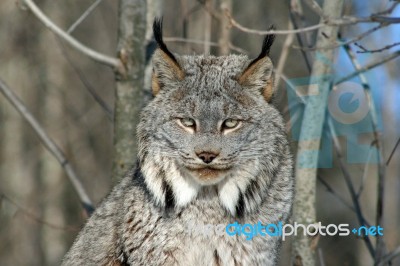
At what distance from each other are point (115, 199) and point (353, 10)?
13.6 ft

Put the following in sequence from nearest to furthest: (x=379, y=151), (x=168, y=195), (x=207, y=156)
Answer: (x=207, y=156) → (x=168, y=195) → (x=379, y=151)

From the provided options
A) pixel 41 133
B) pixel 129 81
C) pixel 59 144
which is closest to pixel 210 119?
pixel 129 81

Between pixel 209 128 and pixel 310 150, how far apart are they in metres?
1.47

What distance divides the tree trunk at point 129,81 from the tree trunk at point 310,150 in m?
1.57

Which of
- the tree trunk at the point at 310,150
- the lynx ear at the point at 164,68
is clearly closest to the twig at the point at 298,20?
the tree trunk at the point at 310,150

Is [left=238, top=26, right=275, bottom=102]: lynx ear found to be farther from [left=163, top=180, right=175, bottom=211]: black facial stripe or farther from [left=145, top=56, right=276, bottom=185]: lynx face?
[left=163, top=180, right=175, bottom=211]: black facial stripe

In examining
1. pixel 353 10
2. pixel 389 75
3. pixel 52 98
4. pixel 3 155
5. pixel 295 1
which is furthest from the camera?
pixel 52 98

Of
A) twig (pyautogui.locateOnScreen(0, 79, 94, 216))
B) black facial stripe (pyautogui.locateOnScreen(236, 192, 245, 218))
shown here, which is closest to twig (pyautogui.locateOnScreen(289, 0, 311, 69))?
black facial stripe (pyautogui.locateOnScreen(236, 192, 245, 218))

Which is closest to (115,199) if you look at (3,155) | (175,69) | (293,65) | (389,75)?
(175,69)

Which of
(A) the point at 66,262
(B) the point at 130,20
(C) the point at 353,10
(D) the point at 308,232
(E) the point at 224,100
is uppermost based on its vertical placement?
(C) the point at 353,10

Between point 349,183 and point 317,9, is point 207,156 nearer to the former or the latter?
point 317,9

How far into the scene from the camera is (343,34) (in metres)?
7.53

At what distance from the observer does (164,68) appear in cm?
563

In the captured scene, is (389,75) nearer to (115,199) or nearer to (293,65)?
(293,65)
